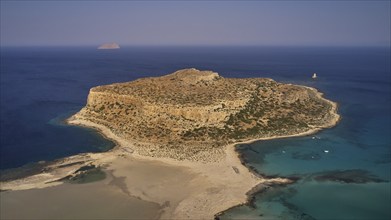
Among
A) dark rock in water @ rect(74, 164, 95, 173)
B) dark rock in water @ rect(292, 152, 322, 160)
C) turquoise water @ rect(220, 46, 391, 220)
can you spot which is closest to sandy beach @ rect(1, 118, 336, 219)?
dark rock in water @ rect(74, 164, 95, 173)

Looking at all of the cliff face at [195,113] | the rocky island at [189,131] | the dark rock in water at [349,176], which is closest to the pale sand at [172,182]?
the rocky island at [189,131]

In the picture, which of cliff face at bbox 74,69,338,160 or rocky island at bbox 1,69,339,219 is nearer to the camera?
rocky island at bbox 1,69,339,219

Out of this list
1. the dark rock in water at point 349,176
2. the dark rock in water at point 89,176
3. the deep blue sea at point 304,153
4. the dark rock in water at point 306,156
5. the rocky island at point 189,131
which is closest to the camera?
the deep blue sea at point 304,153

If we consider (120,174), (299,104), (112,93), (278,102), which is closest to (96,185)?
(120,174)

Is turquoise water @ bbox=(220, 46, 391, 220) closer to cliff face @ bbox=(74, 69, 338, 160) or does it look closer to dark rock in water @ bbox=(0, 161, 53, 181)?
cliff face @ bbox=(74, 69, 338, 160)

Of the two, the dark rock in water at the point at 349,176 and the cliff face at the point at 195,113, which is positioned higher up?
the cliff face at the point at 195,113

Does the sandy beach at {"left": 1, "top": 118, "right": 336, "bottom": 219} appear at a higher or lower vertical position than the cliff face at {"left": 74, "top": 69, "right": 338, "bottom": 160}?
lower

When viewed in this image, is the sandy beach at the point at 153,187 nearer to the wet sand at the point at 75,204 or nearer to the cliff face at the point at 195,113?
the wet sand at the point at 75,204
